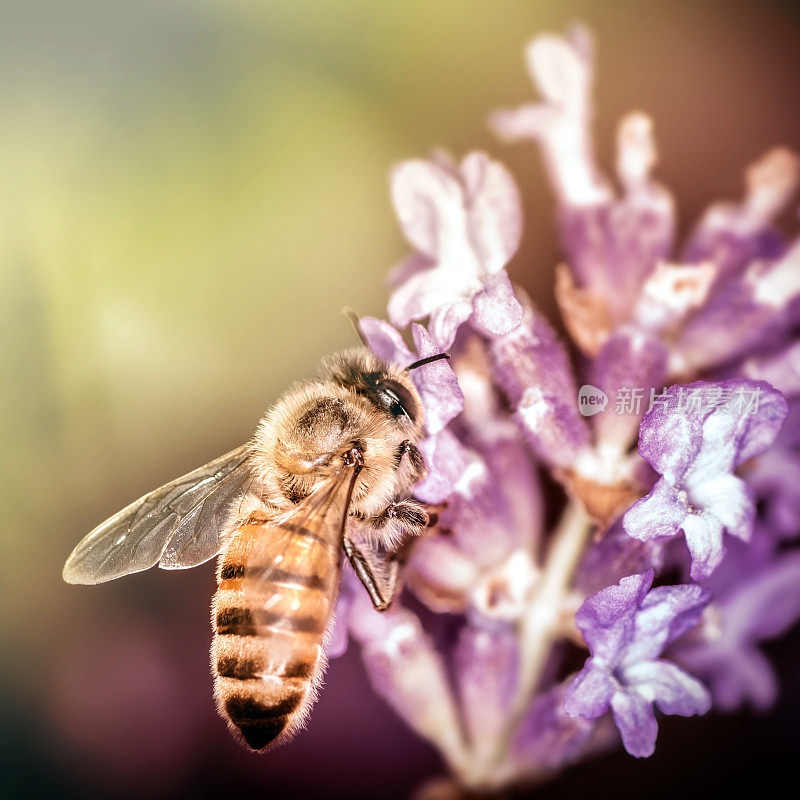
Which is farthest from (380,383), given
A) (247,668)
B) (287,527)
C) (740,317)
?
(740,317)

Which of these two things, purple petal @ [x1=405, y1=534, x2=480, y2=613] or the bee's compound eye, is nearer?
the bee's compound eye

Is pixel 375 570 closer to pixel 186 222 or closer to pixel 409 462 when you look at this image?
pixel 409 462

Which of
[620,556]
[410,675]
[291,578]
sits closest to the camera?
[291,578]

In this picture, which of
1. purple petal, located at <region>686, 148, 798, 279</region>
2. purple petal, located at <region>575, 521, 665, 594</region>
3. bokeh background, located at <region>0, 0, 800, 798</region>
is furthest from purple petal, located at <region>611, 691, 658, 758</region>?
purple petal, located at <region>686, 148, 798, 279</region>

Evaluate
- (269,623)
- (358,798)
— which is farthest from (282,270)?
(358,798)

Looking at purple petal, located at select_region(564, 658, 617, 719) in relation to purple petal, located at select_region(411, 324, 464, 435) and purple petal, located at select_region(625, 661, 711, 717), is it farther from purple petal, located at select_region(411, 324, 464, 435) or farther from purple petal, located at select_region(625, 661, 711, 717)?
purple petal, located at select_region(411, 324, 464, 435)

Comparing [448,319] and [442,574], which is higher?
[448,319]

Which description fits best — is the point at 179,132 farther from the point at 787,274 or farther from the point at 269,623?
the point at 787,274
